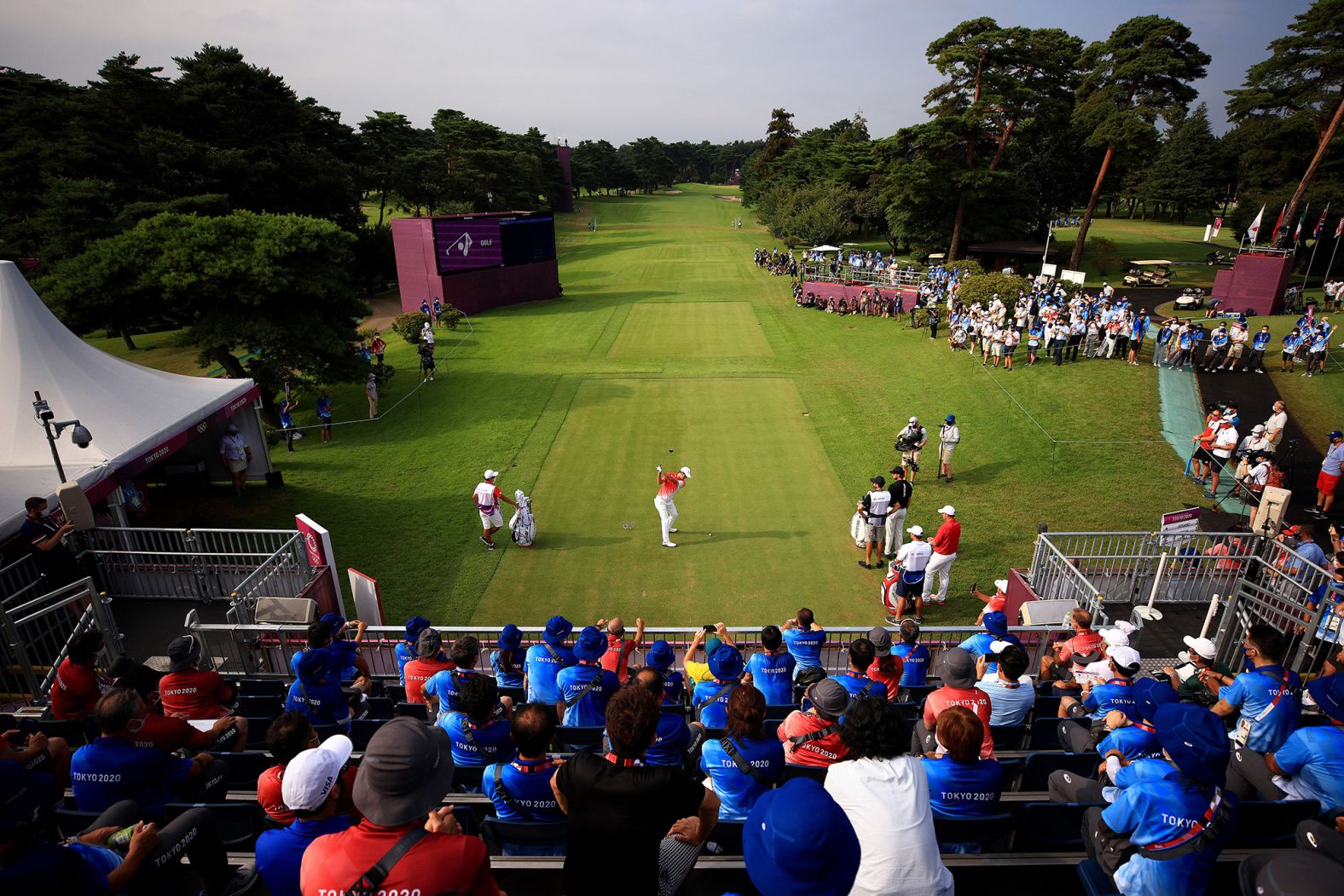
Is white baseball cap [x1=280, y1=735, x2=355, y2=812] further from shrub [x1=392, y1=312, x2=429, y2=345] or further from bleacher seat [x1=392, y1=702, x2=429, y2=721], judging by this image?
shrub [x1=392, y1=312, x2=429, y2=345]

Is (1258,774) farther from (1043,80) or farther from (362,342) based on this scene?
(1043,80)

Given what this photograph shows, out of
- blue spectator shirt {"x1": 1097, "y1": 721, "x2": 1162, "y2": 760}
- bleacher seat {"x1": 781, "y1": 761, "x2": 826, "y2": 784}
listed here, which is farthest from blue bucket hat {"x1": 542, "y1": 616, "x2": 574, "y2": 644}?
blue spectator shirt {"x1": 1097, "y1": 721, "x2": 1162, "y2": 760}

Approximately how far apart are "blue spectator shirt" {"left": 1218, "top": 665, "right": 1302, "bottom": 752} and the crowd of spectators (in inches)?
0.6

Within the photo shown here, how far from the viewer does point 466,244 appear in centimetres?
3828

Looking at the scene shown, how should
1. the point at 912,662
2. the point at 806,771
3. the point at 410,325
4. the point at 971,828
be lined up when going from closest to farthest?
the point at 971,828
the point at 806,771
the point at 912,662
the point at 410,325

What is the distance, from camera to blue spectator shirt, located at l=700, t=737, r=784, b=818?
4531mm

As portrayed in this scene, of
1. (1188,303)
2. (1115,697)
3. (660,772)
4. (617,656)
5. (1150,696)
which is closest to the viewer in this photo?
(660,772)

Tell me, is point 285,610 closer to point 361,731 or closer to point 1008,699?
point 361,731

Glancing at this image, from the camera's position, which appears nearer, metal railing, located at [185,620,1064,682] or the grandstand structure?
the grandstand structure

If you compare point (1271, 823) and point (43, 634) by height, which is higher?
point (1271, 823)

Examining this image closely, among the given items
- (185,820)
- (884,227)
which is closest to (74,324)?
(185,820)

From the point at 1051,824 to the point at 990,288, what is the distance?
30.4 metres

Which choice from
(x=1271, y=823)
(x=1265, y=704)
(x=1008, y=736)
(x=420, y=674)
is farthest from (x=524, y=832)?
(x=1265, y=704)

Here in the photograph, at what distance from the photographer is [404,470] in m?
18.6
